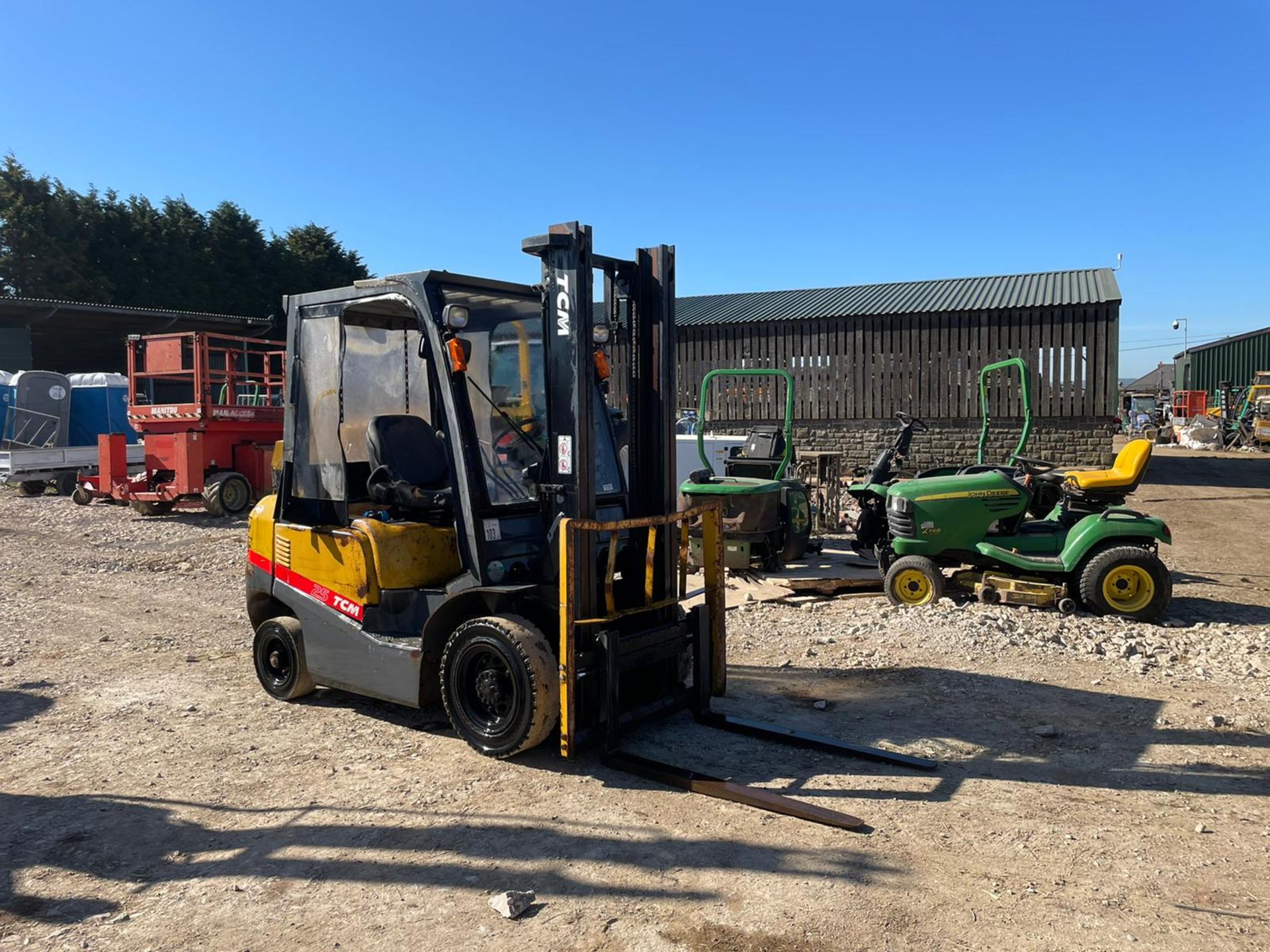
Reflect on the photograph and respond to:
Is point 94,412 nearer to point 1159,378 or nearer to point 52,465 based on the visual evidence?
point 52,465

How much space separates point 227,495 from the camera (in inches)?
658

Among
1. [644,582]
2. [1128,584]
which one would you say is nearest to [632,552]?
[644,582]

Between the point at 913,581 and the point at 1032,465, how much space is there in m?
1.66

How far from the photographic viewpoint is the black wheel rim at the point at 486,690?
16.0ft

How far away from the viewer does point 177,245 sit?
4225cm

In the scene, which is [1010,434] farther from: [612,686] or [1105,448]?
[612,686]

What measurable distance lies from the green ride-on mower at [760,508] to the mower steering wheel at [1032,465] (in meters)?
2.48

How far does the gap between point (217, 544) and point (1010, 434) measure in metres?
17.5

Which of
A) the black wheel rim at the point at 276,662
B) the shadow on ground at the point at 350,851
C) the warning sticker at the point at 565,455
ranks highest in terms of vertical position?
the warning sticker at the point at 565,455

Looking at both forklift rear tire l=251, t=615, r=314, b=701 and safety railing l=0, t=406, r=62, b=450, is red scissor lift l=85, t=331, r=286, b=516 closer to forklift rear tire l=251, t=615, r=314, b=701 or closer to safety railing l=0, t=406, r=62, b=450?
safety railing l=0, t=406, r=62, b=450

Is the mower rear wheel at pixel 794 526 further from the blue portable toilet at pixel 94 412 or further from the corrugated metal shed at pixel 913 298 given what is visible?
the blue portable toilet at pixel 94 412

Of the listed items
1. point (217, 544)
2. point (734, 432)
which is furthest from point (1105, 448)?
point (217, 544)

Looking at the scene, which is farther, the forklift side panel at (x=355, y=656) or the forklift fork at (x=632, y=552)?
the forklift side panel at (x=355, y=656)

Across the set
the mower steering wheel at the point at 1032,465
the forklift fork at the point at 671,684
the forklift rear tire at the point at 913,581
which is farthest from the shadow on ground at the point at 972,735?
the mower steering wheel at the point at 1032,465
